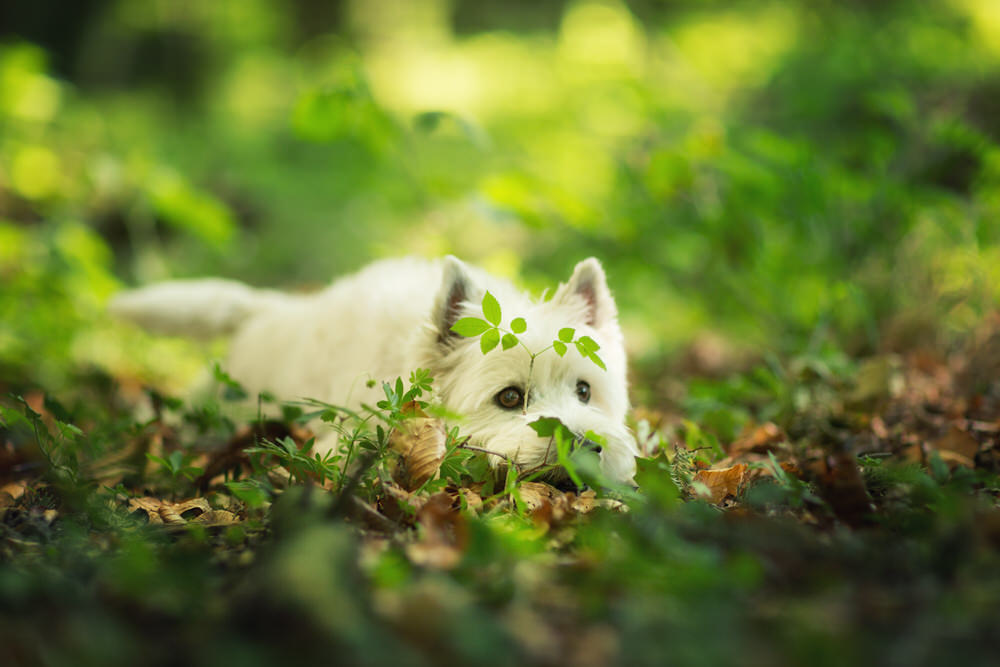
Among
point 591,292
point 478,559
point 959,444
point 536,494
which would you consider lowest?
point 478,559

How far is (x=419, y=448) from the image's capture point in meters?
2.39

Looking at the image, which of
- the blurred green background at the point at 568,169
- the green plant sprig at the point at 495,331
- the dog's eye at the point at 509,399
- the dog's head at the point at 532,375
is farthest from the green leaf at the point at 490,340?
the blurred green background at the point at 568,169

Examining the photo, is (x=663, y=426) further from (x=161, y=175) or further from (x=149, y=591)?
(x=161, y=175)

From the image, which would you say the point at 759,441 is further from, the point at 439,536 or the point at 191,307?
the point at 191,307

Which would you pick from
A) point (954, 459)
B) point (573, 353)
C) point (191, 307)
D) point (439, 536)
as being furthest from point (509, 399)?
point (191, 307)

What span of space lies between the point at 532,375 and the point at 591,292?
1.87 ft

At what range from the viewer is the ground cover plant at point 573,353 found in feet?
4.25

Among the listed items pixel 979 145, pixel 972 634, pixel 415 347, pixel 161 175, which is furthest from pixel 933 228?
pixel 161 175

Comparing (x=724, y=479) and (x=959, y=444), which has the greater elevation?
(x=959, y=444)

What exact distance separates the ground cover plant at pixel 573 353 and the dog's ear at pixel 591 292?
9.0 inches

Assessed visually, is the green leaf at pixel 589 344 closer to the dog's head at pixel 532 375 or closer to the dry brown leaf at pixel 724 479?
the dog's head at pixel 532 375

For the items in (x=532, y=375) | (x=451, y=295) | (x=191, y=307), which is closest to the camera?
(x=532, y=375)

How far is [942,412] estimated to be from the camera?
134 inches

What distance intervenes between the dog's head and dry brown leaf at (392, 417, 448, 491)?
0.71 feet
